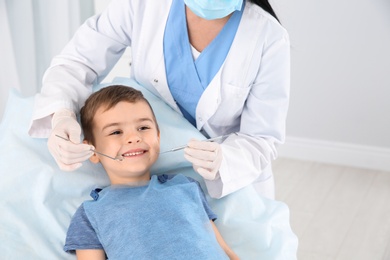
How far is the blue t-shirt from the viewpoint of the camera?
5.08 ft

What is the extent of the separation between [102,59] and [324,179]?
1.69 m

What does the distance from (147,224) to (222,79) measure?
1.62ft

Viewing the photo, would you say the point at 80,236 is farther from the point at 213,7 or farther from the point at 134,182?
the point at 213,7

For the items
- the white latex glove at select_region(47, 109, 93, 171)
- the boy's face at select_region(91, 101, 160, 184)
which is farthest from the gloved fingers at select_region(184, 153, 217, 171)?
the white latex glove at select_region(47, 109, 93, 171)

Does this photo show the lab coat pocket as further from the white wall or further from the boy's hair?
the white wall

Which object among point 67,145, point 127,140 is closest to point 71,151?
point 67,145

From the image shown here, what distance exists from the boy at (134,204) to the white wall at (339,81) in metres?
1.72

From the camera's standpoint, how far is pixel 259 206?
73.2 inches

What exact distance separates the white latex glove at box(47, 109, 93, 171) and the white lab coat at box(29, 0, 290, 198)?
10cm

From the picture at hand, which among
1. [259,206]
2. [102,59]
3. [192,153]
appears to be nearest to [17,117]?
[102,59]

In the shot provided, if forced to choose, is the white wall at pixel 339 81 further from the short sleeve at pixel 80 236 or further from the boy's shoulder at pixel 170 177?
the short sleeve at pixel 80 236

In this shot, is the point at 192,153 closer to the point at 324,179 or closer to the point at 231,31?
the point at 231,31

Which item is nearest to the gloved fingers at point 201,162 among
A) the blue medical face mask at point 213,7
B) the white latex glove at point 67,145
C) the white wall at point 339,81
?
the white latex glove at point 67,145

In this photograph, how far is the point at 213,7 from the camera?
1.72 m
